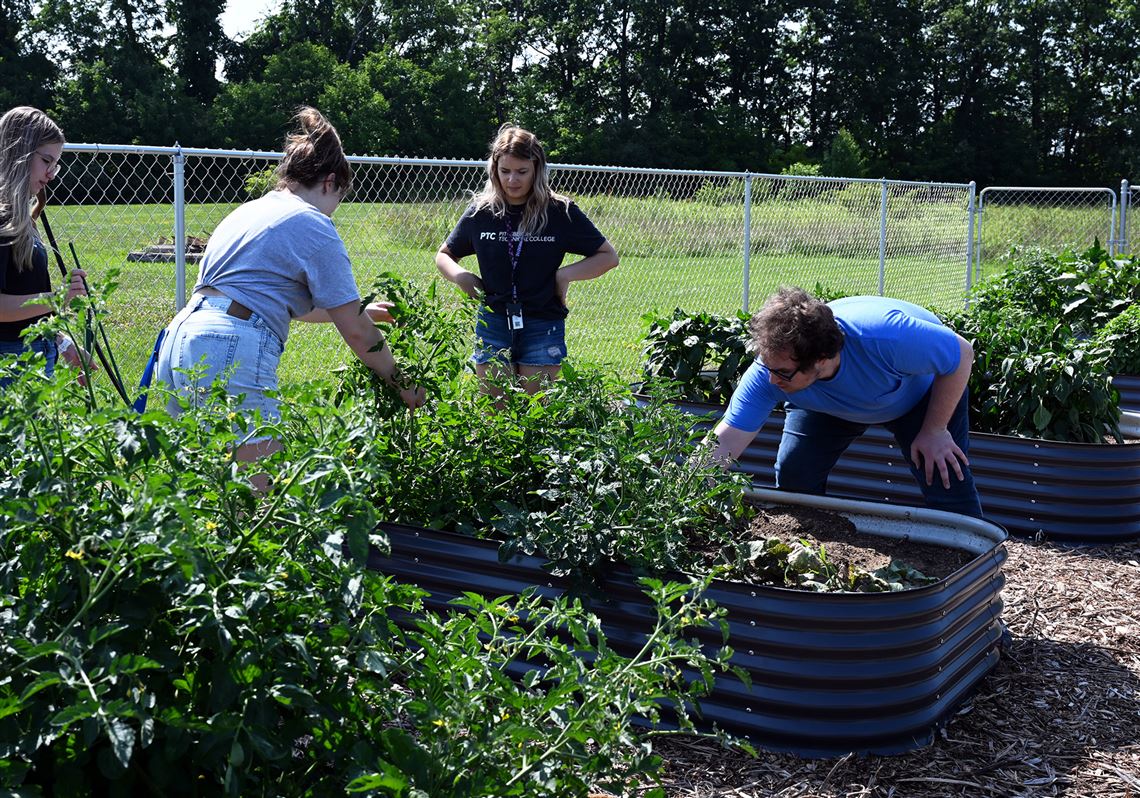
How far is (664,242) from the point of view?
1159 centimetres

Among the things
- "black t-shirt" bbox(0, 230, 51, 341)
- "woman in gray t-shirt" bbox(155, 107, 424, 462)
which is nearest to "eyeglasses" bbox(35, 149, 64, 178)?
"black t-shirt" bbox(0, 230, 51, 341)

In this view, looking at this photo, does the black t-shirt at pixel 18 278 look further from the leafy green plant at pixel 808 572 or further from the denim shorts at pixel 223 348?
the leafy green plant at pixel 808 572

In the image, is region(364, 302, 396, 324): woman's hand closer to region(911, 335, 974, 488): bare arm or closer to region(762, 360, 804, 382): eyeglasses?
region(762, 360, 804, 382): eyeglasses

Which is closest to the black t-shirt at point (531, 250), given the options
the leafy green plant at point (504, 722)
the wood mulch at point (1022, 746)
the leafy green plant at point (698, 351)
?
the leafy green plant at point (698, 351)

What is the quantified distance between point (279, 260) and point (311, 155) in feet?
1.21

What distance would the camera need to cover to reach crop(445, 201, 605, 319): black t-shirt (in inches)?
193

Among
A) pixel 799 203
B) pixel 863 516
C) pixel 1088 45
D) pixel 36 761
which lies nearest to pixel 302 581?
pixel 36 761

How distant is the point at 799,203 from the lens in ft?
39.9

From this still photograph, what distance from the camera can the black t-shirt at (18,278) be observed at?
12.7ft

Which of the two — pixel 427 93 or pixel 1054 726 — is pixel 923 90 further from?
pixel 1054 726

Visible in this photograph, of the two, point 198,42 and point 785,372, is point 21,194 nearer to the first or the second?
point 785,372

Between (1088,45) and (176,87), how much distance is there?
35143mm

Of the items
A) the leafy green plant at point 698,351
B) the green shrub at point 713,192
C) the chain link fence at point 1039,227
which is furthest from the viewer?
the chain link fence at point 1039,227

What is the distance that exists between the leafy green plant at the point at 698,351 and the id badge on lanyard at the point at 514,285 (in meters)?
1.12
